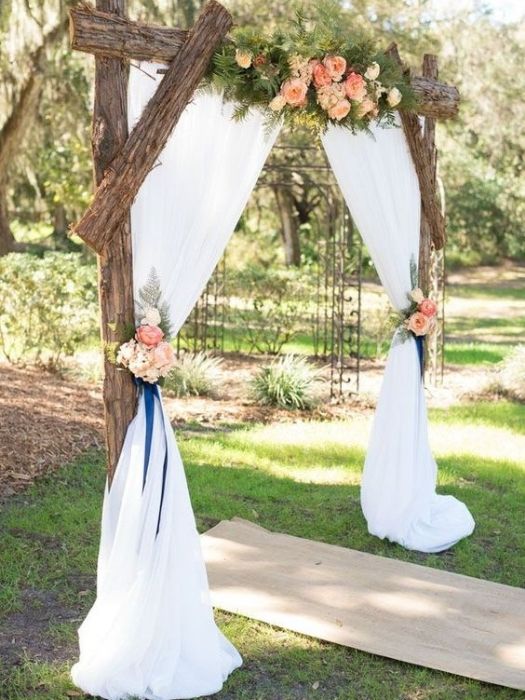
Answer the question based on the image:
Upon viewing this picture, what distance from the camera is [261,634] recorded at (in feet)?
14.3

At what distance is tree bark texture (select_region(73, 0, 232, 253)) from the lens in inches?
148

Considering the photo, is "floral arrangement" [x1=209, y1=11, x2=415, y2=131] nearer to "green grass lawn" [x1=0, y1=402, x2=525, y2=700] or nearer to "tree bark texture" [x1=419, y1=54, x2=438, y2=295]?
"tree bark texture" [x1=419, y1=54, x2=438, y2=295]

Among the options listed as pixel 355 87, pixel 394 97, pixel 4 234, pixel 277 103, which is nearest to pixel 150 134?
pixel 277 103

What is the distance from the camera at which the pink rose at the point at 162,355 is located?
148 inches

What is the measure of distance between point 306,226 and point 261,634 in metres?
16.7

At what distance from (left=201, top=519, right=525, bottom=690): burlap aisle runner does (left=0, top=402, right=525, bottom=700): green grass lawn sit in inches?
3.6

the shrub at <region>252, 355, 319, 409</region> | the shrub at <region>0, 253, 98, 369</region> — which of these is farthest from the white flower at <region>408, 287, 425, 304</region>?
the shrub at <region>0, 253, 98, 369</region>

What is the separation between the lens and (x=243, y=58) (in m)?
4.04

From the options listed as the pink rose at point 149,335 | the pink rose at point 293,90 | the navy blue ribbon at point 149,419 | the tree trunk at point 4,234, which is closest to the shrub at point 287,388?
the pink rose at point 293,90

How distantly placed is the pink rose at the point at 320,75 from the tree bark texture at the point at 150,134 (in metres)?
0.55

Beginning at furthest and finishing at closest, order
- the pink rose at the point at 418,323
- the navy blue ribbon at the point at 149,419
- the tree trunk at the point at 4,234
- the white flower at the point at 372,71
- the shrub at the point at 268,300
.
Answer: the tree trunk at the point at 4,234 < the shrub at the point at 268,300 < the pink rose at the point at 418,323 < the white flower at the point at 372,71 < the navy blue ribbon at the point at 149,419

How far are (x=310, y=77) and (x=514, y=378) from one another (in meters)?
5.89

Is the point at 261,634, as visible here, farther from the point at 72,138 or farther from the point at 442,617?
the point at 72,138

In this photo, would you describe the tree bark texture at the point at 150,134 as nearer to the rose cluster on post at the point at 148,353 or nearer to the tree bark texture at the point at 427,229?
the rose cluster on post at the point at 148,353
